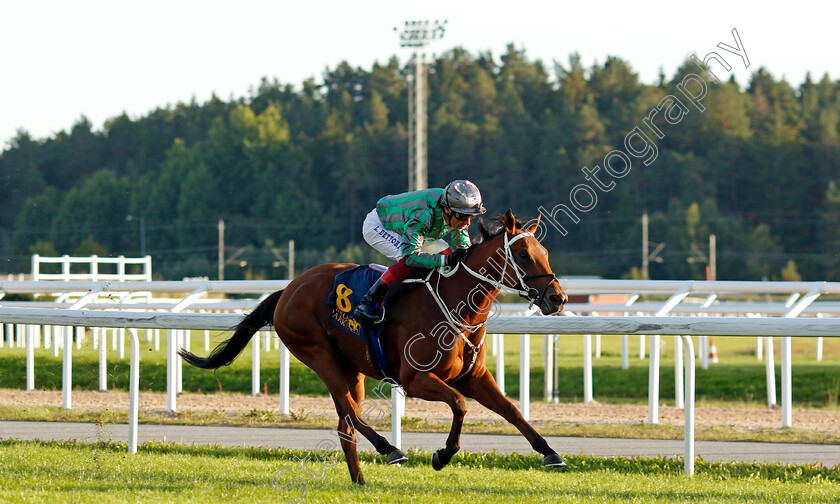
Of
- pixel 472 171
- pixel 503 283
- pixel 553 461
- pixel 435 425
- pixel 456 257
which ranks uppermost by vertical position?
pixel 472 171

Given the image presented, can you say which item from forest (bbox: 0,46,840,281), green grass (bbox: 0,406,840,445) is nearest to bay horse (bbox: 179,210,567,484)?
green grass (bbox: 0,406,840,445)

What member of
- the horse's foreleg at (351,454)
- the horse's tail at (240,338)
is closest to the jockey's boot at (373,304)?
the horse's foreleg at (351,454)

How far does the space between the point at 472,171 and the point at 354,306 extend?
4870 centimetres

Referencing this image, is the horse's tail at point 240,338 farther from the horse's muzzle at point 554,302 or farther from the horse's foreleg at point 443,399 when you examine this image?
the horse's muzzle at point 554,302

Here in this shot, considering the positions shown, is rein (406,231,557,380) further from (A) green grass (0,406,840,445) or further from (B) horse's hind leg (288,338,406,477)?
(A) green grass (0,406,840,445)

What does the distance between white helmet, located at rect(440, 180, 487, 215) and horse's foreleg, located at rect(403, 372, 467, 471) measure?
2.77 ft

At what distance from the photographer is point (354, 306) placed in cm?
523

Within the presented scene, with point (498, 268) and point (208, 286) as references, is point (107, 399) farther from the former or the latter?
point (498, 268)

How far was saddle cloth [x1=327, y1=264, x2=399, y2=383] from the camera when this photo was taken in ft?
16.8

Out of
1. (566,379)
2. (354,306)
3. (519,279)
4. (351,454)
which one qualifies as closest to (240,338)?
(354,306)

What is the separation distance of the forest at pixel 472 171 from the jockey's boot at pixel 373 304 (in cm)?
4273

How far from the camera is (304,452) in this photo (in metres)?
6.05

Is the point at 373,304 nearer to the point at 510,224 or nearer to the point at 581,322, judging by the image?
the point at 510,224

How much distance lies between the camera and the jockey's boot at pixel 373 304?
5035 millimetres
